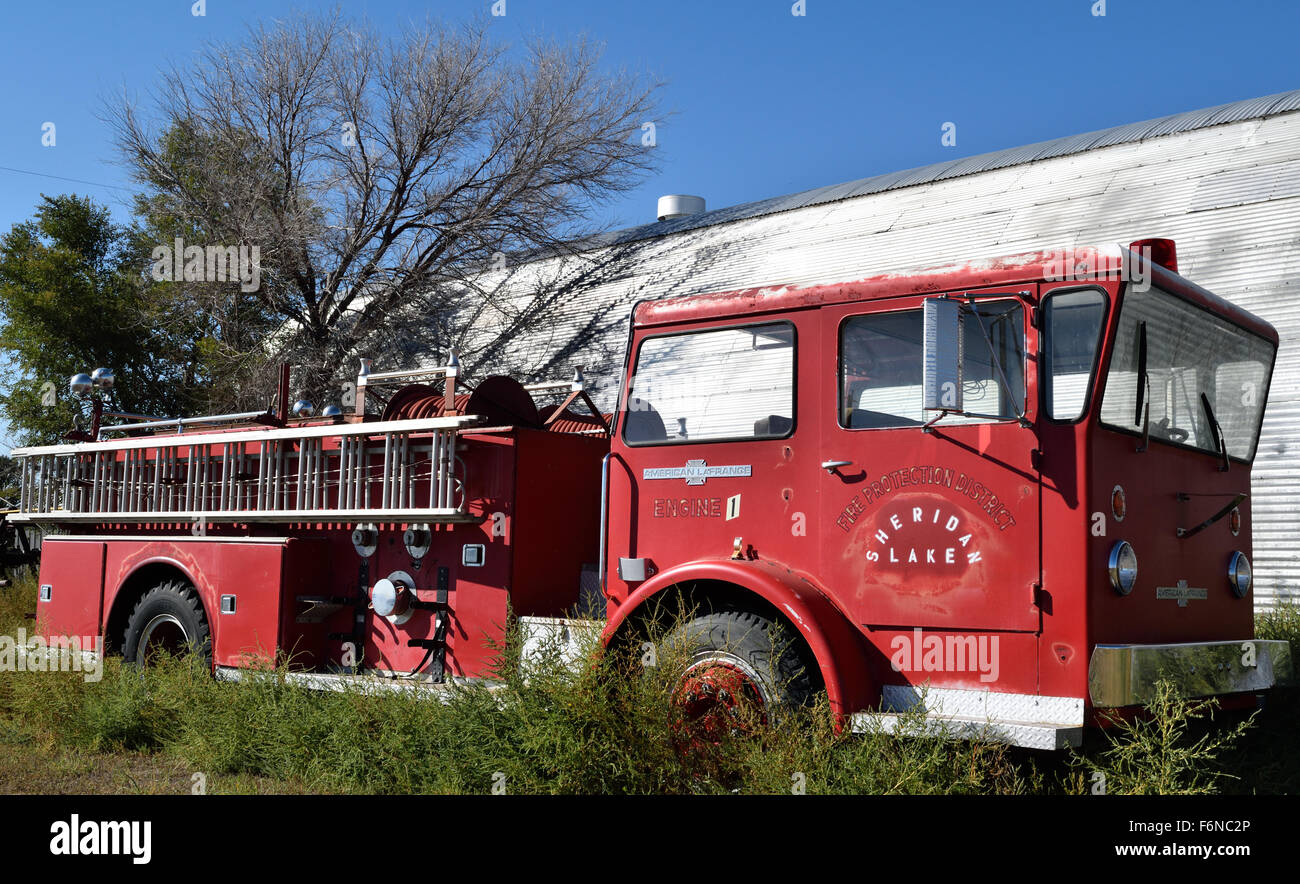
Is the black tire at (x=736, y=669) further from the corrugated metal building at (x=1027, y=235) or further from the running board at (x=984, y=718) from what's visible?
the corrugated metal building at (x=1027, y=235)

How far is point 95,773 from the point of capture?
260 inches

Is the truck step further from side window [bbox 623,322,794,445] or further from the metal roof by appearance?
the metal roof

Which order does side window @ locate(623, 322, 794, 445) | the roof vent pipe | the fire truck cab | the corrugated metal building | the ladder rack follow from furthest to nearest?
the roof vent pipe < the corrugated metal building < the ladder rack < side window @ locate(623, 322, 794, 445) < the fire truck cab

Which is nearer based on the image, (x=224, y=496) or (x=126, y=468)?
(x=224, y=496)

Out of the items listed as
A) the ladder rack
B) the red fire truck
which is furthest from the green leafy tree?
the red fire truck

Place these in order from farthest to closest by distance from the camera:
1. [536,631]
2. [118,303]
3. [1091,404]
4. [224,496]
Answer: [118,303], [224,496], [536,631], [1091,404]

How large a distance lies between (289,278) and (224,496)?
1370cm

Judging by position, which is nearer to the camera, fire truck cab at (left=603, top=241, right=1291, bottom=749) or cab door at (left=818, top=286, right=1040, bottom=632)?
fire truck cab at (left=603, top=241, right=1291, bottom=749)

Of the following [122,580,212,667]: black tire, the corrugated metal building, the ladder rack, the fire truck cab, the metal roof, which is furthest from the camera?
the metal roof

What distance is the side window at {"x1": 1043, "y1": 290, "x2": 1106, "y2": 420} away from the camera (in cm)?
480

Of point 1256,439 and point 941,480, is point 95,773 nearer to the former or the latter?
point 941,480

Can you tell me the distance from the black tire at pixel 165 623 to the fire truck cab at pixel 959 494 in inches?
144

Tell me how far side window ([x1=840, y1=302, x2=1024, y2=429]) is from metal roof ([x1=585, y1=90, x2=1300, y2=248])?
11.7 metres
